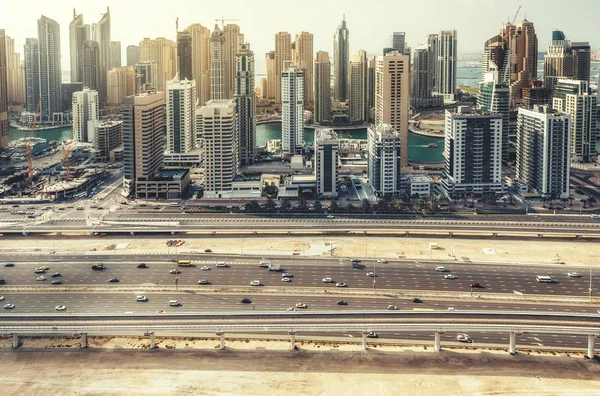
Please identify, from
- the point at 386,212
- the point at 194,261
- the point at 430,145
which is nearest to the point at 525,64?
the point at 430,145

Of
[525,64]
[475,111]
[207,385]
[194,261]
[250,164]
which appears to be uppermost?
[525,64]

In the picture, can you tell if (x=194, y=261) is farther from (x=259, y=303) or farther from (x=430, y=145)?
(x=430, y=145)

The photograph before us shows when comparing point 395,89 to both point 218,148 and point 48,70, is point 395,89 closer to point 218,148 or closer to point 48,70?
point 218,148

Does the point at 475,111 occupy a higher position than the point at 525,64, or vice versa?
the point at 525,64

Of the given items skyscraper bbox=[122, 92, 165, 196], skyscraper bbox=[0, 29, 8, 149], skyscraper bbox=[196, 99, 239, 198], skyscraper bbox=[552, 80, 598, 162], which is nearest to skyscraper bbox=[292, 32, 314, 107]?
skyscraper bbox=[0, 29, 8, 149]

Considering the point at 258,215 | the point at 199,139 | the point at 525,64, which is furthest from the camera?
the point at 525,64

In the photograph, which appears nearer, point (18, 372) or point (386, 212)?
point (18, 372)

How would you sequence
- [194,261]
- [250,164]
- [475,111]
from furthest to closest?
1. [250,164]
2. [475,111]
3. [194,261]
